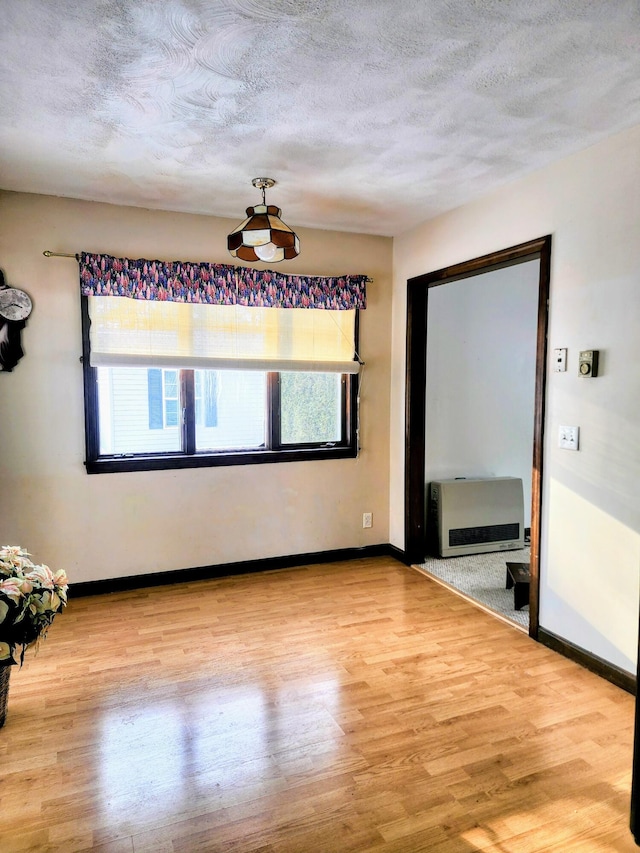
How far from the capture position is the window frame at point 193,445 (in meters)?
3.66

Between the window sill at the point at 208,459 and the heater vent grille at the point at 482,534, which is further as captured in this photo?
the heater vent grille at the point at 482,534

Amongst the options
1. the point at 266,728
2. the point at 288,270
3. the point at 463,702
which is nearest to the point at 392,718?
the point at 463,702

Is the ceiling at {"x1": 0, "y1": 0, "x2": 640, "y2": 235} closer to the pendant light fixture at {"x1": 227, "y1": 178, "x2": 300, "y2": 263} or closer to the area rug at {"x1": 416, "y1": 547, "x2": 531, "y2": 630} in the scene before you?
the pendant light fixture at {"x1": 227, "y1": 178, "x2": 300, "y2": 263}

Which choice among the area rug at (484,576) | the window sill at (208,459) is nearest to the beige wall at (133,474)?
the window sill at (208,459)

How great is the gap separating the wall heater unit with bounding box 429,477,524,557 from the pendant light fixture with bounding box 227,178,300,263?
7.84 ft

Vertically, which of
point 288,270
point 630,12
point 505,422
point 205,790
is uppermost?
point 630,12

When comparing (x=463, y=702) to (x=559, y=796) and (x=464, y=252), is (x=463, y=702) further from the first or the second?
(x=464, y=252)

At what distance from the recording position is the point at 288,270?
13.5 ft

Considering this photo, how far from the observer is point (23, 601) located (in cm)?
221

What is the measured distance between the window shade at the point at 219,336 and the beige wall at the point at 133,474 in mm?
184

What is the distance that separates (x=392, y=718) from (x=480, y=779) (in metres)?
0.46

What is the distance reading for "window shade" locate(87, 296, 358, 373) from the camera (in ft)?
11.9

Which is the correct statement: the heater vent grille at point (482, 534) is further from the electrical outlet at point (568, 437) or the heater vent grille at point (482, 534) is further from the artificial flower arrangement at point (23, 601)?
the artificial flower arrangement at point (23, 601)

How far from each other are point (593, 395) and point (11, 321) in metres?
3.37
